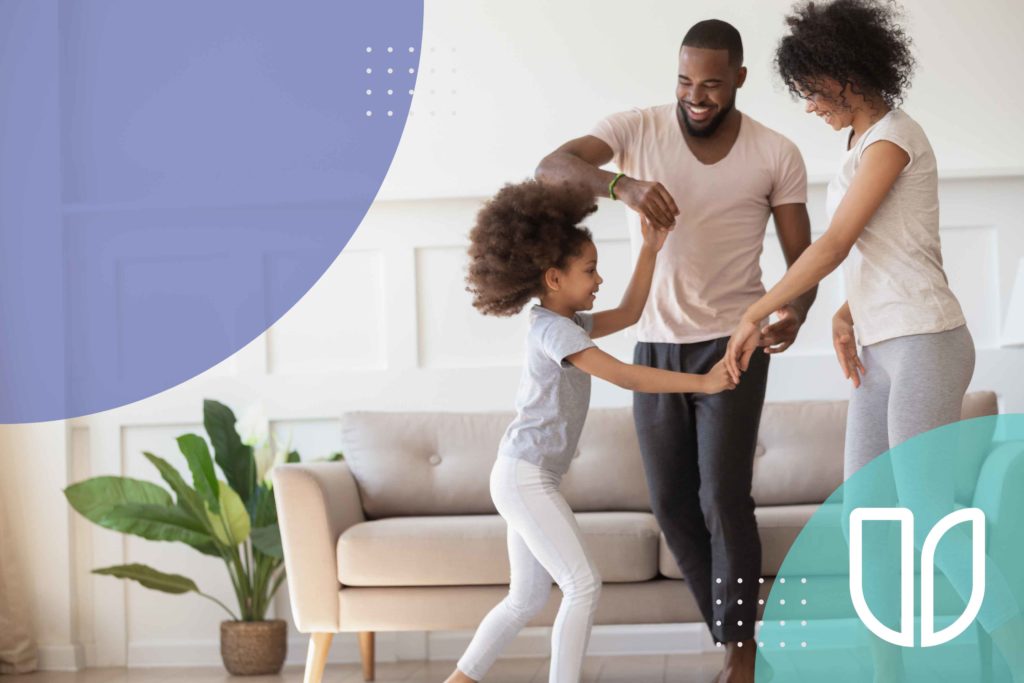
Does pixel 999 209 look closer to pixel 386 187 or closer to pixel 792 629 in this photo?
pixel 792 629

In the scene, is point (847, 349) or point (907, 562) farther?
point (847, 349)

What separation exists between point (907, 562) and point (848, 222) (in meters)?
0.56

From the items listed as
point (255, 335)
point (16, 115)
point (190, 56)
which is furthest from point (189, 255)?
point (190, 56)

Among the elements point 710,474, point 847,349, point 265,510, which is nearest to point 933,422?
point 847,349

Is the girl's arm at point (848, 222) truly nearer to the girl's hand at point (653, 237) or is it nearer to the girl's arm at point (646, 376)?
the girl's arm at point (646, 376)

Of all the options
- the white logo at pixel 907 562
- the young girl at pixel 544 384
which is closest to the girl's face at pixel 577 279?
the young girl at pixel 544 384

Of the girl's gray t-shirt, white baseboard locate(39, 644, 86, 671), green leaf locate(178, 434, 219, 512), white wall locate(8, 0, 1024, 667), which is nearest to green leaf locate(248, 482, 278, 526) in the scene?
green leaf locate(178, 434, 219, 512)

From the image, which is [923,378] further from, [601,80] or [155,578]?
[155,578]

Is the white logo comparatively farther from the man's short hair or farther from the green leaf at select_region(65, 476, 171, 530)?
the green leaf at select_region(65, 476, 171, 530)

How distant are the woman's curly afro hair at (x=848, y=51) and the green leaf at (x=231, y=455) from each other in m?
2.04

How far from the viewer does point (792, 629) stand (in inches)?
118

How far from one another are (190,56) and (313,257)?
1058mm

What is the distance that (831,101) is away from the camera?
6.50ft

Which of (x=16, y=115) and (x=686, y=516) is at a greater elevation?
(x=16, y=115)
